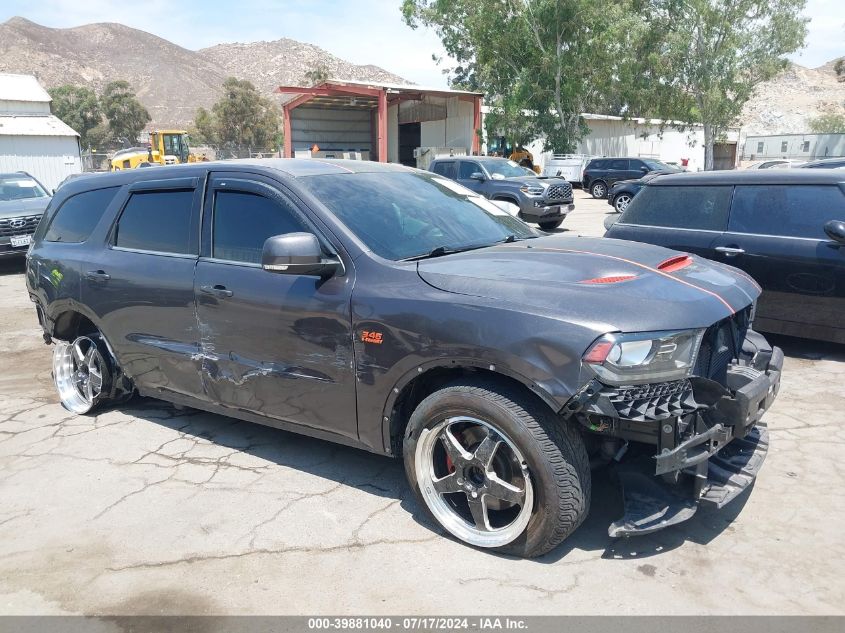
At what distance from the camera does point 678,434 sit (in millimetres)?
2734

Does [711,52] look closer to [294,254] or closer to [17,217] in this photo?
[17,217]

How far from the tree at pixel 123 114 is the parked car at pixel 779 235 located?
241ft

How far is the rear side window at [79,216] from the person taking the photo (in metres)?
4.91

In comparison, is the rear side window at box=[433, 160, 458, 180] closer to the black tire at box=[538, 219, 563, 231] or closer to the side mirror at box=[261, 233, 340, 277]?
the black tire at box=[538, 219, 563, 231]

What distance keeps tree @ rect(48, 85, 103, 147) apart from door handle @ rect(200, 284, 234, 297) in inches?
2832

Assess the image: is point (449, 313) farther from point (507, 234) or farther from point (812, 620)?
point (812, 620)

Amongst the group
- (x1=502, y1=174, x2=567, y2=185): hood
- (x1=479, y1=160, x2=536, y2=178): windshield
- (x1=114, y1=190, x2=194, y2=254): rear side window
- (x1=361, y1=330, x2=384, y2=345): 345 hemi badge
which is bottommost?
(x1=361, y1=330, x2=384, y2=345): 345 hemi badge

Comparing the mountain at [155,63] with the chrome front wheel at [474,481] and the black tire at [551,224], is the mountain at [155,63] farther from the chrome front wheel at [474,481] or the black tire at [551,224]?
the chrome front wheel at [474,481]

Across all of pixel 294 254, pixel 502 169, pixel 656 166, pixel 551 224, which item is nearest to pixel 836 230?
pixel 294 254

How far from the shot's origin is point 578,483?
9.46ft

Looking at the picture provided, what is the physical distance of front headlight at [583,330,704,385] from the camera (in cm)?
269

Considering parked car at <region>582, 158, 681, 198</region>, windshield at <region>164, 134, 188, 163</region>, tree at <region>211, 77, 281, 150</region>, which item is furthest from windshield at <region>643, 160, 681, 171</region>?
tree at <region>211, 77, 281, 150</region>

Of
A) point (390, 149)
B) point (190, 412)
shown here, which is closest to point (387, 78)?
point (390, 149)

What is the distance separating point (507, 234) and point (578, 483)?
1.78 metres
